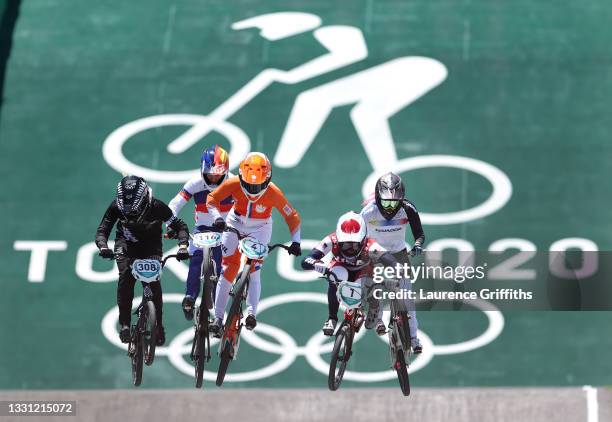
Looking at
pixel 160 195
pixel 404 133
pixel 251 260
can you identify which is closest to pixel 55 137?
pixel 160 195

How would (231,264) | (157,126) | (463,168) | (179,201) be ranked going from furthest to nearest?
(157,126) < (463,168) < (179,201) < (231,264)

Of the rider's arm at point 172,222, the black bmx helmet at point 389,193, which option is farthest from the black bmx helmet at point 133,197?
the black bmx helmet at point 389,193

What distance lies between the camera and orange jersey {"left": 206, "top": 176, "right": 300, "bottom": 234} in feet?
55.5

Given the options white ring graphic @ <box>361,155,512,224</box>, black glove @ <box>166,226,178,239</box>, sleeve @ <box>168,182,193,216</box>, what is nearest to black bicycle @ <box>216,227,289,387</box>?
black glove @ <box>166,226,178,239</box>

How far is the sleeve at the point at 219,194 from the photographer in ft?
55.6

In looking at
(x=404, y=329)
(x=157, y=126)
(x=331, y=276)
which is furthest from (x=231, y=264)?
(x=157, y=126)

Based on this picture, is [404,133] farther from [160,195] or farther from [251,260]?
[251,260]

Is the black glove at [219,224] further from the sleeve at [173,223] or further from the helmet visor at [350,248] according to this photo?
the helmet visor at [350,248]

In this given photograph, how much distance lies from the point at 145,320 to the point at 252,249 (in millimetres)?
1710

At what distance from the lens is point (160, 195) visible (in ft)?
86.2

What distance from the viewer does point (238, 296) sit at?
661 inches

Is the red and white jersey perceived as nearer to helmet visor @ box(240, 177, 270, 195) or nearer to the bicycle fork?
the bicycle fork

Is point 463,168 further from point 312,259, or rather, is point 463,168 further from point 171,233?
point 171,233

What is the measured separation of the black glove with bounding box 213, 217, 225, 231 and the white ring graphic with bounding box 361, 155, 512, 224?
A: 953 cm
